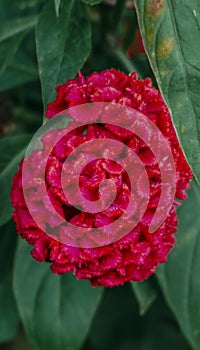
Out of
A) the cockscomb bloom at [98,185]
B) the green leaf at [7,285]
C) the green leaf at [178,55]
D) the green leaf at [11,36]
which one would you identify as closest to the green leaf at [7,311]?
the green leaf at [7,285]

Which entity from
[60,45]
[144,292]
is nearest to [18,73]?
[60,45]

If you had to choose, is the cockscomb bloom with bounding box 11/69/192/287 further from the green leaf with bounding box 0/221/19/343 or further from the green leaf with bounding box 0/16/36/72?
the green leaf with bounding box 0/221/19/343

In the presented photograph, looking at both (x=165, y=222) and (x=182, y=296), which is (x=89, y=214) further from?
(x=182, y=296)

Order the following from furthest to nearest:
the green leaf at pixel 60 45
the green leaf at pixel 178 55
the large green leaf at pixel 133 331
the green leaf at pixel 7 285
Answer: the large green leaf at pixel 133 331 → the green leaf at pixel 7 285 → the green leaf at pixel 60 45 → the green leaf at pixel 178 55

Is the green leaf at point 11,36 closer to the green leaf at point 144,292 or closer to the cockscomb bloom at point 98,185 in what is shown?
the cockscomb bloom at point 98,185

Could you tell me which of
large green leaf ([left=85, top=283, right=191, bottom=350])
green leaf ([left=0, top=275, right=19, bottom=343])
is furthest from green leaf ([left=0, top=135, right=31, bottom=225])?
large green leaf ([left=85, top=283, right=191, bottom=350])
